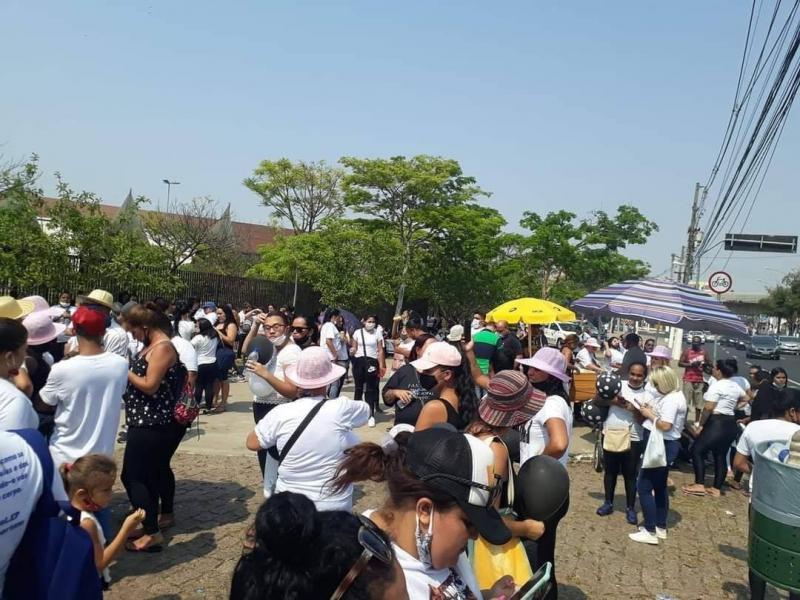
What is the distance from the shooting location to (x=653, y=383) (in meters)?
6.43

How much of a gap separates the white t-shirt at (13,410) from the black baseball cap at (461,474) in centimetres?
184

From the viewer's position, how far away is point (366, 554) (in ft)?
4.78

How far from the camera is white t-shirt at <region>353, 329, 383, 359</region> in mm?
10672

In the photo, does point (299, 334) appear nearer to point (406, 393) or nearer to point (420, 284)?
point (406, 393)

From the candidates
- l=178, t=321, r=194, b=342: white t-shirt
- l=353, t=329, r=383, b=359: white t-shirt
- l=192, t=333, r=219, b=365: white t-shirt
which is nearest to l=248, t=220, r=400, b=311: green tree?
l=178, t=321, r=194, b=342: white t-shirt

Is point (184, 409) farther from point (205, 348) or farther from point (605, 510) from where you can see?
point (205, 348)

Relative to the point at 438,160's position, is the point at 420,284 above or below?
below

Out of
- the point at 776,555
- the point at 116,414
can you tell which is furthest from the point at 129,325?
the point at 776,555

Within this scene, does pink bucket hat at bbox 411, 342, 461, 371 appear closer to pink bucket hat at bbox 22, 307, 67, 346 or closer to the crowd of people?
the crowd of people

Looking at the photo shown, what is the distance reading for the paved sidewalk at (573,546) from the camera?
4.62m

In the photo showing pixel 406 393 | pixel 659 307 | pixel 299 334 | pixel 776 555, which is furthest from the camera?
pixel 659 307

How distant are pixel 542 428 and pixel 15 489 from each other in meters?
3.38

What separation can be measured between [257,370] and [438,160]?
26409mm

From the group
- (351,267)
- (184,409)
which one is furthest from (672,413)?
(351,267)
